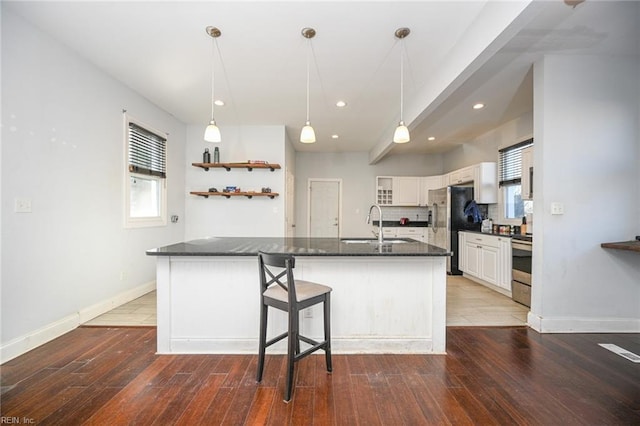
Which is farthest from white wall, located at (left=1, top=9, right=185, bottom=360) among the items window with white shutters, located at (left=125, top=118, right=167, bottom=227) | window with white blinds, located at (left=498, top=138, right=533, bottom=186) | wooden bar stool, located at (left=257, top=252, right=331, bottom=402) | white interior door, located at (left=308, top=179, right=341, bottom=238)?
window with white blinds, located at (left=498, top=138, right=533, bottom=186)

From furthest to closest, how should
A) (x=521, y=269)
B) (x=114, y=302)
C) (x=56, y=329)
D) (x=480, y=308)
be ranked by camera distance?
(x=521, y=269)
(x=480, y=308)
(x=114, y=302)
(x=56, y=329)

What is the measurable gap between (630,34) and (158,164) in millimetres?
5363

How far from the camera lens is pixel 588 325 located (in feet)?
9.03

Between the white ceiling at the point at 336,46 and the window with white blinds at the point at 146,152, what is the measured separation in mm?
498

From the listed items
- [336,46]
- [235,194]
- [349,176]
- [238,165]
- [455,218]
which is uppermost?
[336,46]

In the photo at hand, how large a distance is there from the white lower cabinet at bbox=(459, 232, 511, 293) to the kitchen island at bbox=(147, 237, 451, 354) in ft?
6.94

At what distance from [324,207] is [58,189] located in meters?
5.18

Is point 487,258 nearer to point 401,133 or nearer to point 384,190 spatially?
point 401,133

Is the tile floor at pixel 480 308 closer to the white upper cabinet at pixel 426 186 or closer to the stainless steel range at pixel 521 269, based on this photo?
the stainless steel range at pixel 521 269

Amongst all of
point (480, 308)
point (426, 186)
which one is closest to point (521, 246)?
point (480, 308)

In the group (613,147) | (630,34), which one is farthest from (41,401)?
(630,34)

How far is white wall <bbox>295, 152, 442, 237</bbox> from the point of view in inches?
281

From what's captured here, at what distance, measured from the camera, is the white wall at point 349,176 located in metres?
7.12

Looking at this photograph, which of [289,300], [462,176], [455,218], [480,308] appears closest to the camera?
[289,300]
